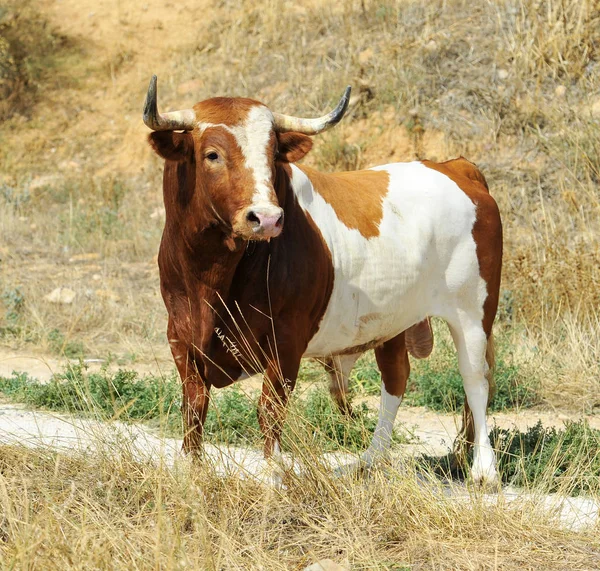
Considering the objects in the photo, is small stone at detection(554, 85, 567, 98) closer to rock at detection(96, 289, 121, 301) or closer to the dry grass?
rock at detection(96, 289, 121, 301)

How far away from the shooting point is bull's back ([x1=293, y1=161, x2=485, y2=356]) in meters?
5.28

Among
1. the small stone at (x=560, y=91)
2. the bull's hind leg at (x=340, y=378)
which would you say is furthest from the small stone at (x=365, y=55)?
the bull's hind leg at (x=340, y=378)

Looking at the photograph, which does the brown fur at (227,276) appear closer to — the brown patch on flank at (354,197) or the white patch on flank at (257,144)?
the white patch on flank at (257,144)

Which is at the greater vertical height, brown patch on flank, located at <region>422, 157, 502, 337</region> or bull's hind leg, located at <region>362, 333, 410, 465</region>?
brown patch on flank, located at <region>422, 157, 502, 337</region>

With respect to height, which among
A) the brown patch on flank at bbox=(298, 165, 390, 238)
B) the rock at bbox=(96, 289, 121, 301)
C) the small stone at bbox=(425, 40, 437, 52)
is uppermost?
the small stone at bbox=(425, 40, 437, 52)

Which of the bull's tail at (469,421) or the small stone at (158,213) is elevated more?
the bull's tail at (469,421)

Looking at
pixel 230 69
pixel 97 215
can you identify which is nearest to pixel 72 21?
pixel 230 69

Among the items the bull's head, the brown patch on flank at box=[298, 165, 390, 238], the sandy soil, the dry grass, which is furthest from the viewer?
the brown patch on flank at box=[298, 165, 390, 238]

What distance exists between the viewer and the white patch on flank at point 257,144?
4.37 metres

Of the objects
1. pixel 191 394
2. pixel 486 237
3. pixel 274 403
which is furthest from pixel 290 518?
pixel 486 237

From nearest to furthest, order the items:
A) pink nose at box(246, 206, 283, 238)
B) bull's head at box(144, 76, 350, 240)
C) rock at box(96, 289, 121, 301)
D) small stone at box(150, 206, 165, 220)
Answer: pink nose at box(246, 206, 283, 238)
bull's head at box(144, 76, 350, 240)
rock at box(96, 289, 121, 301)
small stone at box(150, 206, 165, 220)

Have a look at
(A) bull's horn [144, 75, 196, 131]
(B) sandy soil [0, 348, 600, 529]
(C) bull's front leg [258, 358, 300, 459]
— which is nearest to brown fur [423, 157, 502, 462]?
(B) sandy soil [0, 348, 600, 529]

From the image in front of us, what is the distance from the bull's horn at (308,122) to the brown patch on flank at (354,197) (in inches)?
17.9

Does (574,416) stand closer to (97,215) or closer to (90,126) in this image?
(97,215)
